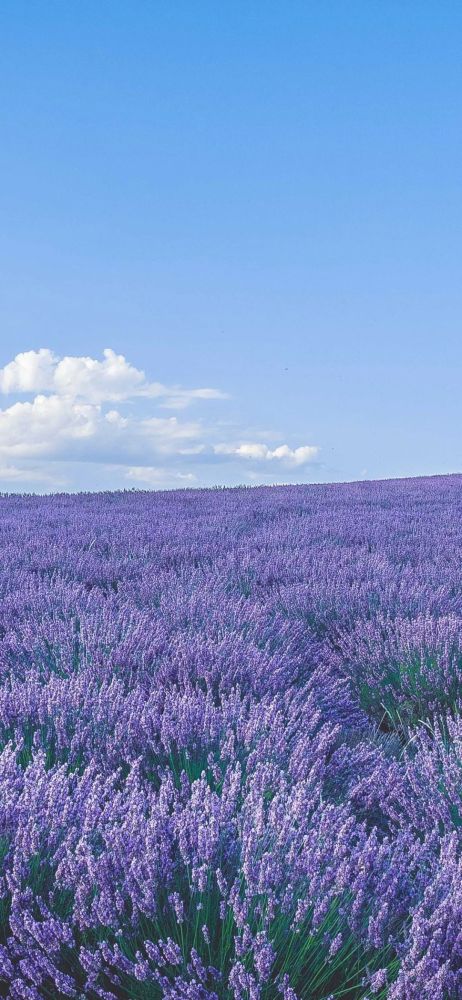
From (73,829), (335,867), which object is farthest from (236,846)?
(73,829)

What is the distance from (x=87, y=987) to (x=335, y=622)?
2.34 metres

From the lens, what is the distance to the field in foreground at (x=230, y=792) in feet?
3.74

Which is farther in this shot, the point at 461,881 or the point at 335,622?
the point at 335,622

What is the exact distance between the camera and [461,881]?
4.02 feet

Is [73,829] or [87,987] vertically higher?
[73,829]

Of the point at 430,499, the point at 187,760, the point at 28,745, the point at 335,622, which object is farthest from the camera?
the point at 430,499

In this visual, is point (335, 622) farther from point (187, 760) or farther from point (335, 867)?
point (335, 867)

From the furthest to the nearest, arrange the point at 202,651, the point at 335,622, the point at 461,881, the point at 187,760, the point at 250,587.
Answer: the point at 250,587 → the point at 335,622 → the point at 202,651 → the point at 187,760 → the point at 461,881

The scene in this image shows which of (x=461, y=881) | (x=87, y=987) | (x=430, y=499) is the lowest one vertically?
(x=87, y=987)

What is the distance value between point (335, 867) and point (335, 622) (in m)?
2.15

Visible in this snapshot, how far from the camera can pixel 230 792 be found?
1.38 m

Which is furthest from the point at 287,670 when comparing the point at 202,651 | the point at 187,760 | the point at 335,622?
the point at 187,760

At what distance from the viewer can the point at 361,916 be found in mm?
1213

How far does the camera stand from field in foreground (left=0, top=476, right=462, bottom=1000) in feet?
3.74
